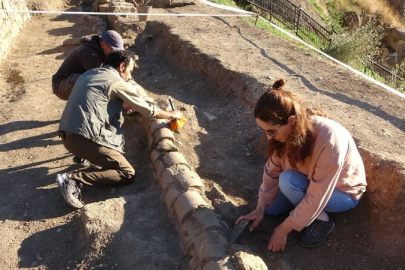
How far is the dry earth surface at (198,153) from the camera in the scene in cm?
294

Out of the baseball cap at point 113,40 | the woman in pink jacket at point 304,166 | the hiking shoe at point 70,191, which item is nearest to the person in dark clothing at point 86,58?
the baseball cap at point 113,40

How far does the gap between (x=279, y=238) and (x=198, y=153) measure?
1659 millimetres

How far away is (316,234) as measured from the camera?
2852 mm

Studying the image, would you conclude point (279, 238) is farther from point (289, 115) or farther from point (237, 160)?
point (237, 160)

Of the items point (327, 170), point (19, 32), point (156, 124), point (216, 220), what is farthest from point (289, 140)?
point (19, 32)

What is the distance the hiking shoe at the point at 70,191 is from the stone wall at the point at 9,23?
4.07m

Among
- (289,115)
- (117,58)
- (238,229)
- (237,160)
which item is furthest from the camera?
(237,160)

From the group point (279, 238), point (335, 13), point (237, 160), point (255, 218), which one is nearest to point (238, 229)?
point (255, 218)

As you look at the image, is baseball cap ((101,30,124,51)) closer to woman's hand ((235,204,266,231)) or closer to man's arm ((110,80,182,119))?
man's arm ((110,80,182,119))

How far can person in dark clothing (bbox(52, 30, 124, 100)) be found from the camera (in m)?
4.10

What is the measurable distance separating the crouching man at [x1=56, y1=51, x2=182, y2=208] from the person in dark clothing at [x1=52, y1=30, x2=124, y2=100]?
441 mm

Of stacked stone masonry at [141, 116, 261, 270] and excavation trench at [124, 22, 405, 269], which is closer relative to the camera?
stacked stone masonry at [141, 116, 261, 270]

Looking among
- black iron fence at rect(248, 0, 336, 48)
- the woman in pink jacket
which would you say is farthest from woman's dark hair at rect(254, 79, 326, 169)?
black iron fence at rect(248, 0, 336, 48)

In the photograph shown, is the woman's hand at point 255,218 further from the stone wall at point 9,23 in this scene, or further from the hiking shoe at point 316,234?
the stone wall at point 9,23
